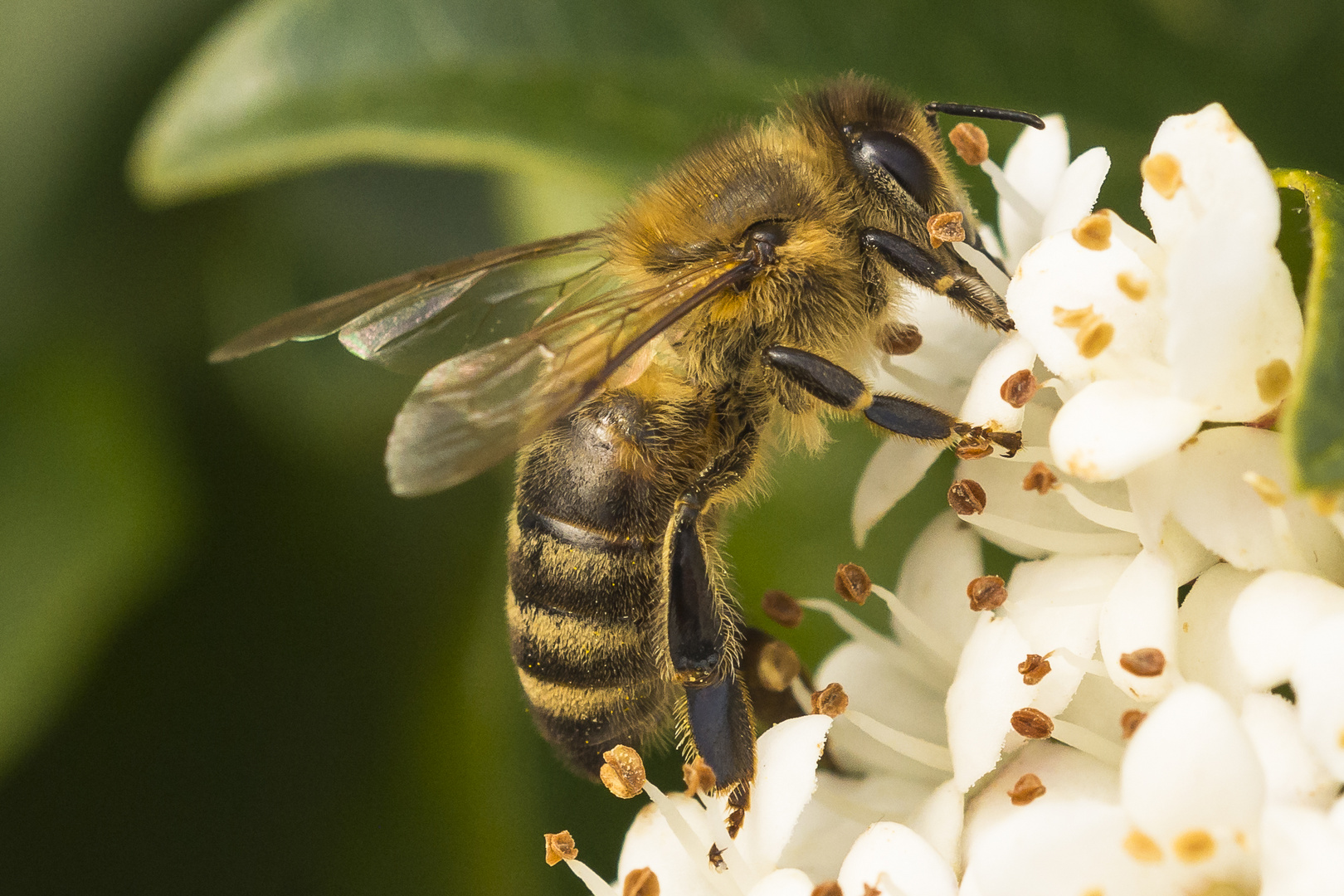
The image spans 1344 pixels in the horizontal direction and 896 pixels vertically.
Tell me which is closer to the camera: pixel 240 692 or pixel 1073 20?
pixel 1073 20

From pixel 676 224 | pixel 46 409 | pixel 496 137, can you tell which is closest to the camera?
pixel 676 224

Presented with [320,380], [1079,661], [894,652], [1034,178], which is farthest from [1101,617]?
[320,380]

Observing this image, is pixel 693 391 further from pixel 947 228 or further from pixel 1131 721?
pixel 1131 721

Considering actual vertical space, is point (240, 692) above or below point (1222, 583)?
below

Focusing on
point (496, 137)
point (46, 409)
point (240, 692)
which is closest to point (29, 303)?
point (46, 409)

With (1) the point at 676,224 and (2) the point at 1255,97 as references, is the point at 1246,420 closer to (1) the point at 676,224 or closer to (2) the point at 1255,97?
(1) the point at 676,224

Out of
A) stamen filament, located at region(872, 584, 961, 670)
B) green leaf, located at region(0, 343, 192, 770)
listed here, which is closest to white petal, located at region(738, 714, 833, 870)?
stamen filament, located at region(872, 584, 961, 670)

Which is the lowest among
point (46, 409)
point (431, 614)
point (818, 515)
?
point (431, 614)
